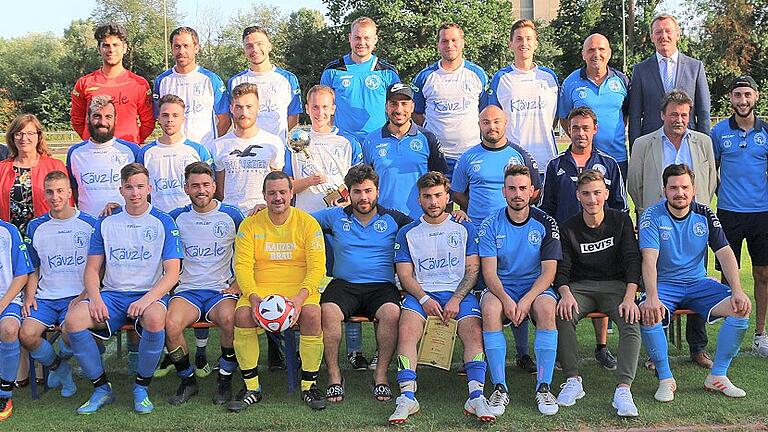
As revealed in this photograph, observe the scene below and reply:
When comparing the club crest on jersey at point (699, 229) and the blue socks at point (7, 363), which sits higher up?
the club crest on jersey at point (699, 229)

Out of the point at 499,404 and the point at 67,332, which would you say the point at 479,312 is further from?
the point at 67,332

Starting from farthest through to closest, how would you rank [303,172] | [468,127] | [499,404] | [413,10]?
[413,10] → [468,127] → [303,172] → [499,404]

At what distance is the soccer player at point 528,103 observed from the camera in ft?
20.8

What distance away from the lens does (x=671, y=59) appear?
6348 mm

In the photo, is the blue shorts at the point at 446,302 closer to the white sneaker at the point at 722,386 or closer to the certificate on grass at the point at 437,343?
the certificate on grass at the point at 437,343

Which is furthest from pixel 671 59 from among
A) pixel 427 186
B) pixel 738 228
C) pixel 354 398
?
pixel 354 398

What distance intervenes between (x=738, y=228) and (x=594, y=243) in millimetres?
1575

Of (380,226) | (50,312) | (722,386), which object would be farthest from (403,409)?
(50,312)

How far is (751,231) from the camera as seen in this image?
19.6ft

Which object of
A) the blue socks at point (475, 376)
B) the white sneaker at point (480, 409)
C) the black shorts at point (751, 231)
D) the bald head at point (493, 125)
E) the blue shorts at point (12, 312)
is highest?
the bald head at point (493, 125)

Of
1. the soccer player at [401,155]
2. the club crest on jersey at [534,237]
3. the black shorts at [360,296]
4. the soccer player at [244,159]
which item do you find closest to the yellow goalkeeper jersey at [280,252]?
the black shorts at [360,296]

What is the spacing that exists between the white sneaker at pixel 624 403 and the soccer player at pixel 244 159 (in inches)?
115

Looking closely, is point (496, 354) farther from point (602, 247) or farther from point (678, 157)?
point (678, 157)

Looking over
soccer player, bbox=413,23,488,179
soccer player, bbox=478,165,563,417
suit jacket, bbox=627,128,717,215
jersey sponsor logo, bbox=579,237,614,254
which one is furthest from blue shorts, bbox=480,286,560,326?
soccer player, bbox=413,23,488,179
